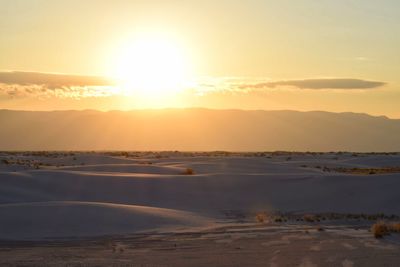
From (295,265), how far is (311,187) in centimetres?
1979

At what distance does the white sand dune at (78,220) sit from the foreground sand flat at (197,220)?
3cm

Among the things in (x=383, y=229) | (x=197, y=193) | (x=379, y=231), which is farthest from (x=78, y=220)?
(x=197, y=193)

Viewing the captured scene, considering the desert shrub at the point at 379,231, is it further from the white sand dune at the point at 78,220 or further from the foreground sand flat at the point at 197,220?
the white sand dune at the point at 78,220

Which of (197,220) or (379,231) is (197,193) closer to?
(197,220)

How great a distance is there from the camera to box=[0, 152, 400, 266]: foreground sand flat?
55.0 ft

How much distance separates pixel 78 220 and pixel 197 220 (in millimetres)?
4347

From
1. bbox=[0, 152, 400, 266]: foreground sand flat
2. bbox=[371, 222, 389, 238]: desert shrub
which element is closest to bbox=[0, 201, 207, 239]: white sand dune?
bbox=[0, 152, 400, 266]: foreground sand flat

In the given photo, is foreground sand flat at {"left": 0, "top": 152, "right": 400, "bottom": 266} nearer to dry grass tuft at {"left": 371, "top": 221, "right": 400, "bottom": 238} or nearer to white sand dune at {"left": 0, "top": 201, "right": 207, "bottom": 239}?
white sand dune at {"left": 0, "top": 201, "right": 207, "bottom": 239}

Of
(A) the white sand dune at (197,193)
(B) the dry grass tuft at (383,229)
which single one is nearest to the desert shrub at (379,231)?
(B) the dry grass tuft at (383,229)

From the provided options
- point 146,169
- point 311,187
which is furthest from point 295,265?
point 146,169

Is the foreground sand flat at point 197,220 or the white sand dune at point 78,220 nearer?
the foreground sand flat at point 197,220

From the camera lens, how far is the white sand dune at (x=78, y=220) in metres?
21.1

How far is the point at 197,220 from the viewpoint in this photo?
24.7m

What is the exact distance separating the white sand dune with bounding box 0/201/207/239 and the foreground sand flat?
1.3 inches
